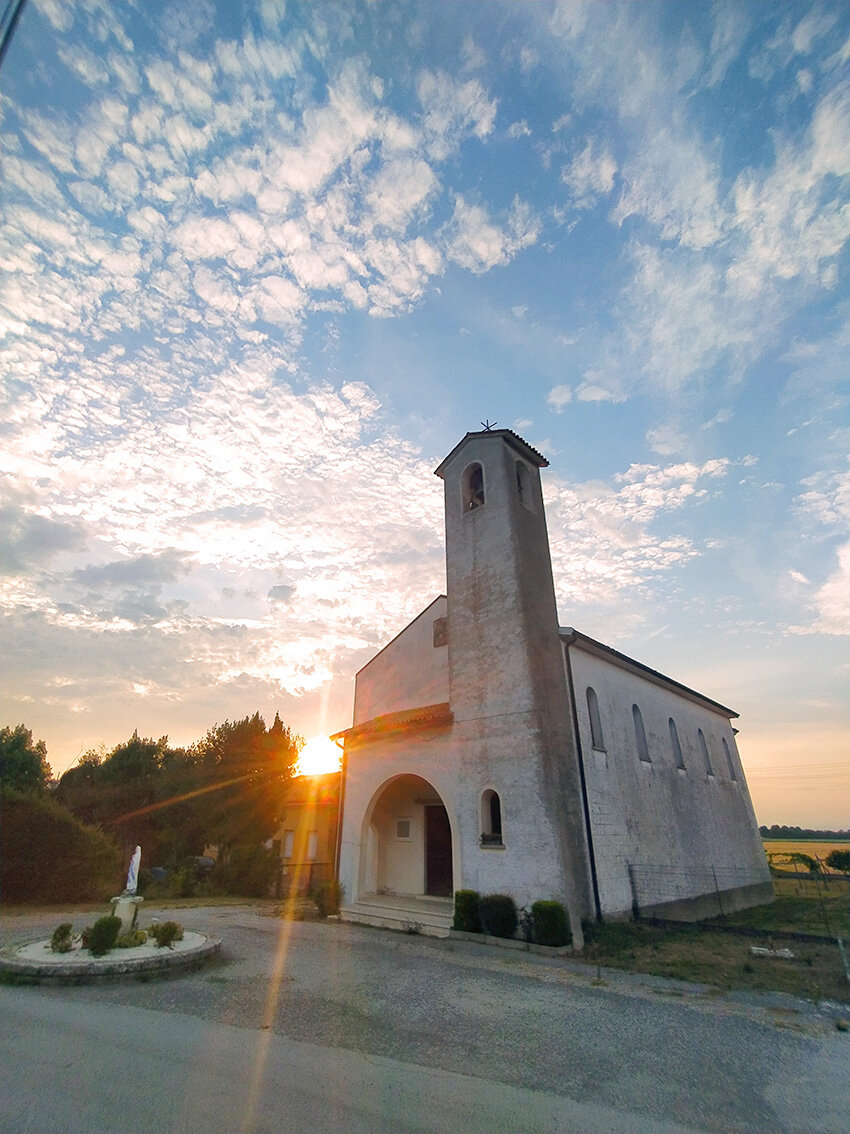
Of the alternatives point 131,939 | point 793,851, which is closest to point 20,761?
point 131,939

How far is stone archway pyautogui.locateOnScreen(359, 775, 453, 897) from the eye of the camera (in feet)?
50.3

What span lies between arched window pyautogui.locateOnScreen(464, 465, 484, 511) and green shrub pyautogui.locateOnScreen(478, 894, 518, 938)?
9.90m

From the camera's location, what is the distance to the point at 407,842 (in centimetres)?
1609

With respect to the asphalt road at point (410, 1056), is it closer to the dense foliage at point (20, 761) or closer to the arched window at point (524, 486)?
the arched window at point (524, 486)

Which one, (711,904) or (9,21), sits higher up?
(9,21)

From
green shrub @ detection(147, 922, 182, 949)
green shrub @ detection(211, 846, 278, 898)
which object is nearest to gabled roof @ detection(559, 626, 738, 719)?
green shrub @ detection(147, 922, 182, 949)

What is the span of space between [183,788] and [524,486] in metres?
22.1


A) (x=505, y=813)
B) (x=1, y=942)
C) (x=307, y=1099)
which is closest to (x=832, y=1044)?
(x=307, y=1099)

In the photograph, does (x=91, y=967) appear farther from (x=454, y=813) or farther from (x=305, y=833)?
(x=305, y=833)

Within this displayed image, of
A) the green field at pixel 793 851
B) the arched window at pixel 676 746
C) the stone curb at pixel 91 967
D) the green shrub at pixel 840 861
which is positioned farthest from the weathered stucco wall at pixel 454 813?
the green shrub at pixel 840 861

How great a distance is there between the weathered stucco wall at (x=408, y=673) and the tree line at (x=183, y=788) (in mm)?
8960

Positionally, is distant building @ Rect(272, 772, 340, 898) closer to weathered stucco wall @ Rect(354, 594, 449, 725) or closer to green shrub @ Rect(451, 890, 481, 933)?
weathered stucco wall @ Rect(354, 594, 449, 725)

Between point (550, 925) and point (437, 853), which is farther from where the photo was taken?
point (437, 853)

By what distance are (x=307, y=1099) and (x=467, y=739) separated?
918 cm
